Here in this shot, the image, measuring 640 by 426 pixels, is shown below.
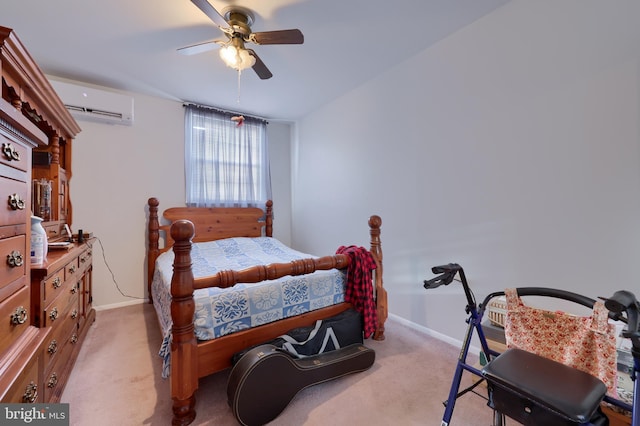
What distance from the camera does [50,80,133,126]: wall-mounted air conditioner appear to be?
8.82 ft

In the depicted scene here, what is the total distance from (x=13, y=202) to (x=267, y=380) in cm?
130

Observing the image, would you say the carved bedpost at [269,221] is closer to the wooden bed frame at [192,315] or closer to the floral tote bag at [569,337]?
the wooden bed frame at [192,315]

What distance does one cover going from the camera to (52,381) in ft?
4.85

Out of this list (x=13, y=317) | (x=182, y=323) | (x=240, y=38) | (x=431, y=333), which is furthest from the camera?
(x=431, y=333)

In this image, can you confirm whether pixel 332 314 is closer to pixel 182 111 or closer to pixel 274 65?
pixel 274 65

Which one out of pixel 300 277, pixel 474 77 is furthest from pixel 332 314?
pixel 474 77

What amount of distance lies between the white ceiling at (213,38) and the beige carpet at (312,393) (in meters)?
2.50

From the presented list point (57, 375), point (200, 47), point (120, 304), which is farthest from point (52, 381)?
point (200, 47)

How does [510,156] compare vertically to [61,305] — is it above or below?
above

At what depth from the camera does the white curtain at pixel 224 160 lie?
11.4 ft

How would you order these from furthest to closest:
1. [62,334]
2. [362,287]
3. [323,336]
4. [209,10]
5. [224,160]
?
[224,160]
[362,287]
[323,336]
[62,334]
[209,10]

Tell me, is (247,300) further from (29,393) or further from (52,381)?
(52,381)

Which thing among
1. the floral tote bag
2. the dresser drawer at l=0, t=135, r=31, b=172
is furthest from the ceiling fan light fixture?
the floral tote bag

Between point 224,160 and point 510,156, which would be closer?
point 510,156
